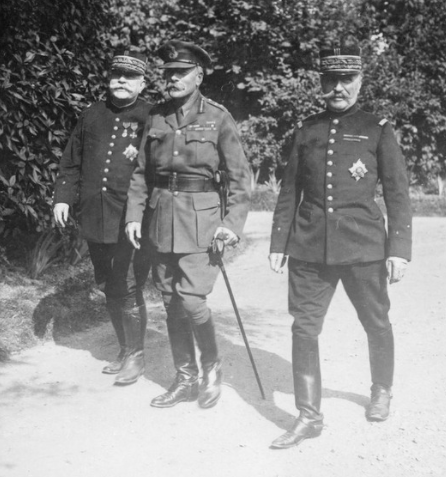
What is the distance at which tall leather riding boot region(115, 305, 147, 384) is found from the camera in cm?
452

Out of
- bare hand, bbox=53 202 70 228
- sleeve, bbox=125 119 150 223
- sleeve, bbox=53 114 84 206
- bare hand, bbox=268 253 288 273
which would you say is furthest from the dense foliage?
bare hand, bbox=268 253 288 273

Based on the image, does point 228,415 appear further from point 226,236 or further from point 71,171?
point 71,171

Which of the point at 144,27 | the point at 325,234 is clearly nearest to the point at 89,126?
the point at 325,234

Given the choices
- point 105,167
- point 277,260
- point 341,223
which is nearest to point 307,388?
point 277,260

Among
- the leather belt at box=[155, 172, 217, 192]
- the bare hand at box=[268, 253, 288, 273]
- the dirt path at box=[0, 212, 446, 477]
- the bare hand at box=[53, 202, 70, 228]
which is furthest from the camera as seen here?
the bare hand at box=[53, 202, 70, 228]

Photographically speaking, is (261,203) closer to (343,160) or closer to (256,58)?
(256,58)

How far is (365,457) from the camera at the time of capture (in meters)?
3.32

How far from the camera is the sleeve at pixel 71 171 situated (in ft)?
15.3

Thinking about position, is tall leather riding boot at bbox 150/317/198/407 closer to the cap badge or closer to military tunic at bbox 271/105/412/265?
military tunic at bbox 271/105/412/265

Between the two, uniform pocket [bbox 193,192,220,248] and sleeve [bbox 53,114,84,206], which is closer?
uniform pocket [bbox 193,192,220,248]

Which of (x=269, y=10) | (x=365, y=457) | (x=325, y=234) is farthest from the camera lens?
(x=269, y=10)

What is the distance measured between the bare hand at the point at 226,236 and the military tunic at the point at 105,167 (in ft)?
2.76

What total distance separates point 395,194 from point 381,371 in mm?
988

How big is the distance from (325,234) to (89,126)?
1.87 meters
